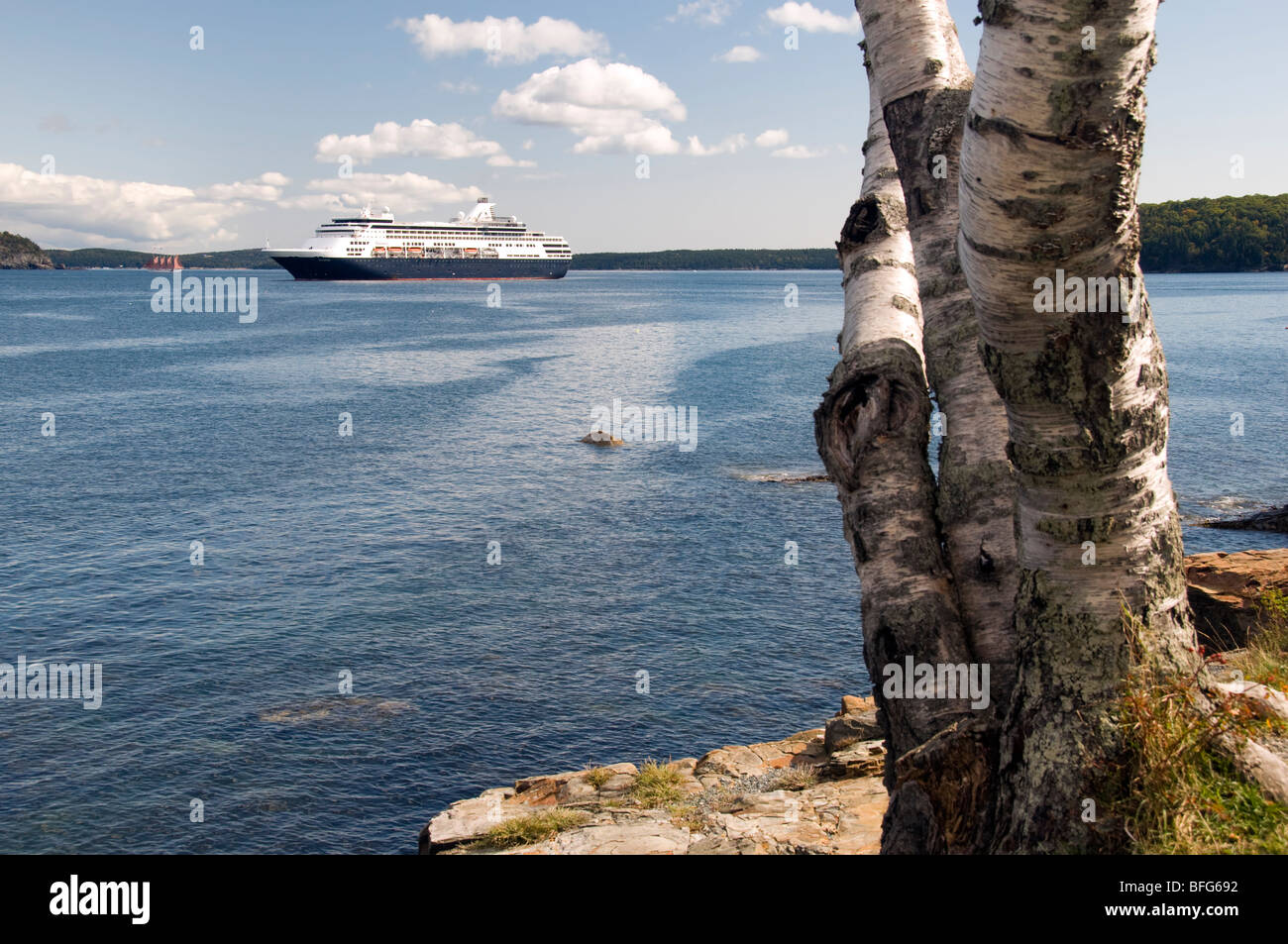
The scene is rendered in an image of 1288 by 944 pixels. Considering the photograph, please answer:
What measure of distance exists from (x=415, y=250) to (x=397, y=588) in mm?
144200

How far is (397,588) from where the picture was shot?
23.3 metres

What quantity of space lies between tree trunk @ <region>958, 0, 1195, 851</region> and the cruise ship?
159 metres

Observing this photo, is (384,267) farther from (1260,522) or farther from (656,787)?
(656,787)

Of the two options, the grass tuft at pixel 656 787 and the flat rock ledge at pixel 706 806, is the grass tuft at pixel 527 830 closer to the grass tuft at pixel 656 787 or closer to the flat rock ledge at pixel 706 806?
the flat rock ledge at pixel 706 806

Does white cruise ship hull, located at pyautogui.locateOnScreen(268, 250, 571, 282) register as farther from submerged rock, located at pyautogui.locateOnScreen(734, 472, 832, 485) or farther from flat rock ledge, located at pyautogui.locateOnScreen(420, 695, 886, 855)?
flat rock ledge, located at pyautogui.locateOnScreen(420, 695, 886, 855)

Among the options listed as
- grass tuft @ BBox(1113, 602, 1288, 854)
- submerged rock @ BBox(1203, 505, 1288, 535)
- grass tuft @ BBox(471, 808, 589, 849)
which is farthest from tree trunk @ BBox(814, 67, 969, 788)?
submerged rock @ BBox(1203, 505, 1288, 535)

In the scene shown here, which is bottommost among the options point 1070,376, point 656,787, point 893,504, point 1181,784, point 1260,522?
point 656,787

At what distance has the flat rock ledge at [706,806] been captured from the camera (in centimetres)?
947

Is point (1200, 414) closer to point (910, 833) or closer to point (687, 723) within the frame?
point (687, 723)

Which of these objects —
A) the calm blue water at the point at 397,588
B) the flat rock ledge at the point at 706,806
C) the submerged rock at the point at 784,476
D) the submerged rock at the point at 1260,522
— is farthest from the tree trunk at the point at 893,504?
the submerged rock at the point at 784,476

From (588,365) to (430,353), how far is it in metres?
14.1

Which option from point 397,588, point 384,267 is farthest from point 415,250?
point 397,588

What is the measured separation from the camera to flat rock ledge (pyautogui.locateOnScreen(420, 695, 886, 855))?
9469mm

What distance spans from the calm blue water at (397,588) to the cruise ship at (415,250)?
105 m
